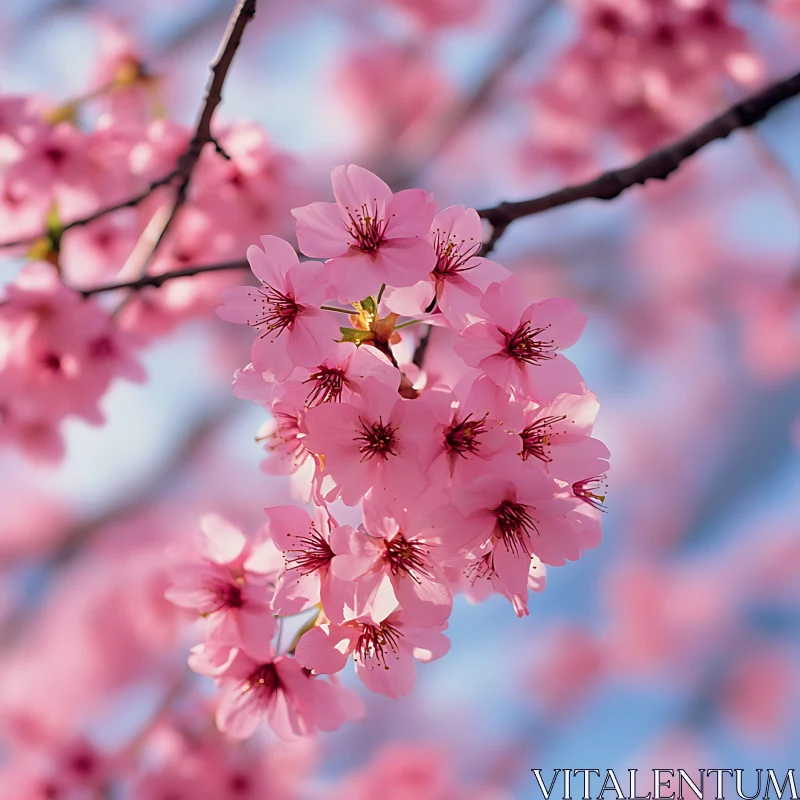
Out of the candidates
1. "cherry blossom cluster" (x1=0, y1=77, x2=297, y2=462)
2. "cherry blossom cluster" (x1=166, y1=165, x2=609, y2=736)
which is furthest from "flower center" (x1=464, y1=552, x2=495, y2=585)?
"cherry blossom cluster" (x1=0, y1=77, x2=297, y2=462)

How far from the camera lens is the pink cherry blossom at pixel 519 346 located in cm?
62

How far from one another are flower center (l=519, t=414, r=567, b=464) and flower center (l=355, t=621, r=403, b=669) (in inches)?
8.2

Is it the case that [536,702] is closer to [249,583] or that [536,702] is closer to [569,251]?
[569,251]

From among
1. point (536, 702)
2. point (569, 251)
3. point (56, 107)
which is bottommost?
point (56, 107)

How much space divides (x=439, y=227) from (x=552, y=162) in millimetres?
2489

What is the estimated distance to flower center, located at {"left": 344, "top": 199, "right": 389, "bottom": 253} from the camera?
0.63 m

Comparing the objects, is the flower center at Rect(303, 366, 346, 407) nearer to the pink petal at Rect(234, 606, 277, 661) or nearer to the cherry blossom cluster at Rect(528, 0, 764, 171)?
the pink petal at Rect(234, 606, 277, 661)

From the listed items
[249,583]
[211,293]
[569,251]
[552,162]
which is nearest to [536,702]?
[569,251]

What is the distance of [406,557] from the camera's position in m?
0.61

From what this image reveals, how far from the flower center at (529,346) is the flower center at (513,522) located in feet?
0.41

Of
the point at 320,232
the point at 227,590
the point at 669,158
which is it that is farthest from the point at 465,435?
the point at 669,158

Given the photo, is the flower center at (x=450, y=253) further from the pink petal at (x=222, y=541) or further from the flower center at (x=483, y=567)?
the pink petal at (x=222, y=541)

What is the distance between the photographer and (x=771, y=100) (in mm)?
870

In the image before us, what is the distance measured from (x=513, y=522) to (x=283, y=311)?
268 millimetres
